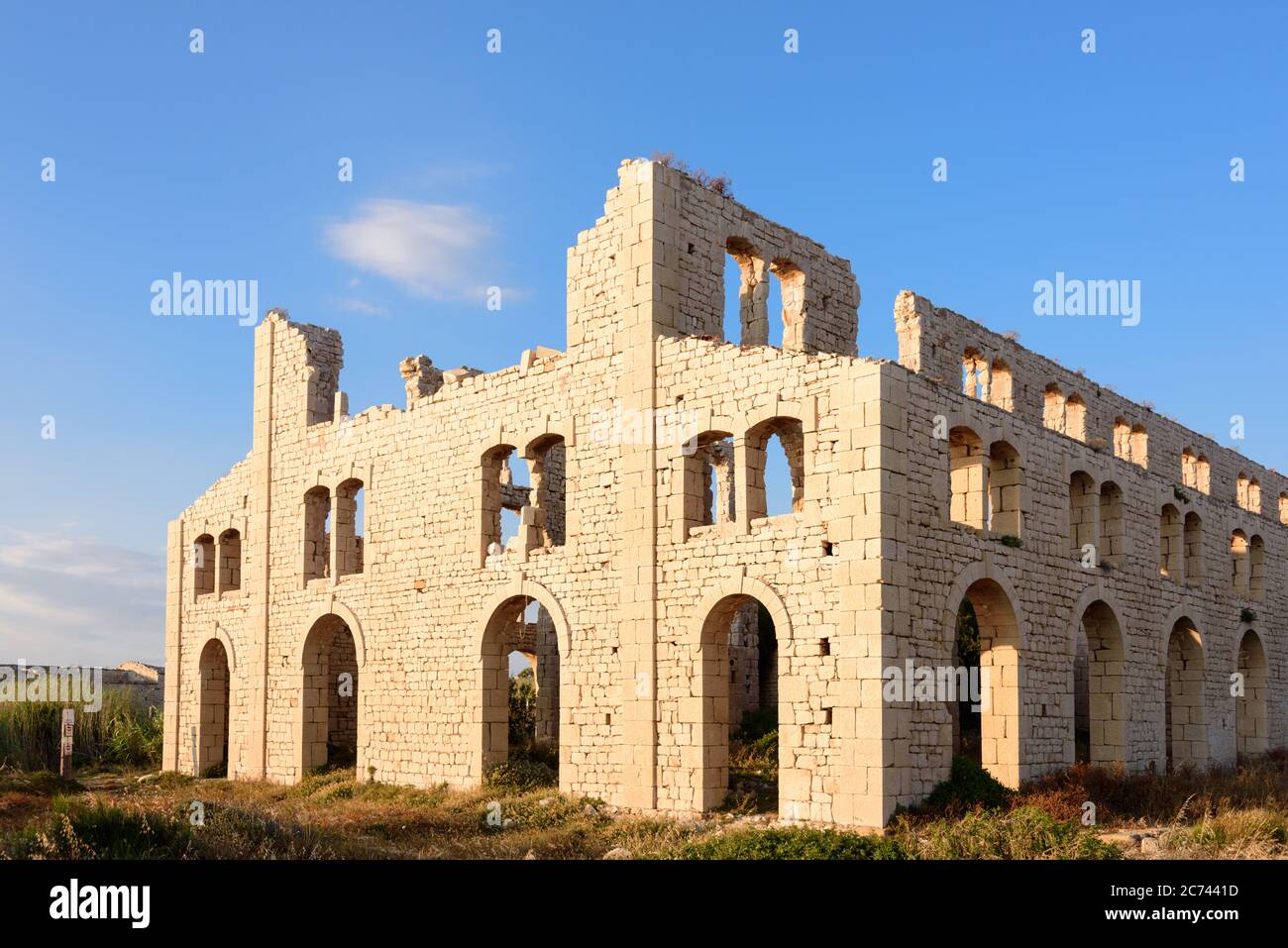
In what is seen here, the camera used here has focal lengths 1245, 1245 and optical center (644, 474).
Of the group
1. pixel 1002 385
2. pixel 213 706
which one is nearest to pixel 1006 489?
pixel 1002 385

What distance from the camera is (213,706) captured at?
1129 inches

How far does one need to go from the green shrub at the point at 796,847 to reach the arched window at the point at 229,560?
63.4 ft

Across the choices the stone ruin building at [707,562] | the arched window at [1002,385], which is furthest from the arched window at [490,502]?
the arched window at [1002,385]

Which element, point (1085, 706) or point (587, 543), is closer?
point (587, 543)

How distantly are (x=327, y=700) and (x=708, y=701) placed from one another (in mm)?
10965

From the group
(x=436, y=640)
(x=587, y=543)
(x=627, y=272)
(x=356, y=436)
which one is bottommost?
(x=436, y=640)

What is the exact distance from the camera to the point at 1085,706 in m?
28.1

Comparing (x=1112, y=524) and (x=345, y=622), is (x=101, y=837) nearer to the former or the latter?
(x=345, y=622)

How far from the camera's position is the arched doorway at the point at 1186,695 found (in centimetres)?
2491

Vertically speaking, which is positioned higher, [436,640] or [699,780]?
[436,640]

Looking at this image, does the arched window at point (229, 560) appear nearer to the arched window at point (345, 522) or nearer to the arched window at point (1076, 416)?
the arched window at point (345, 522)
